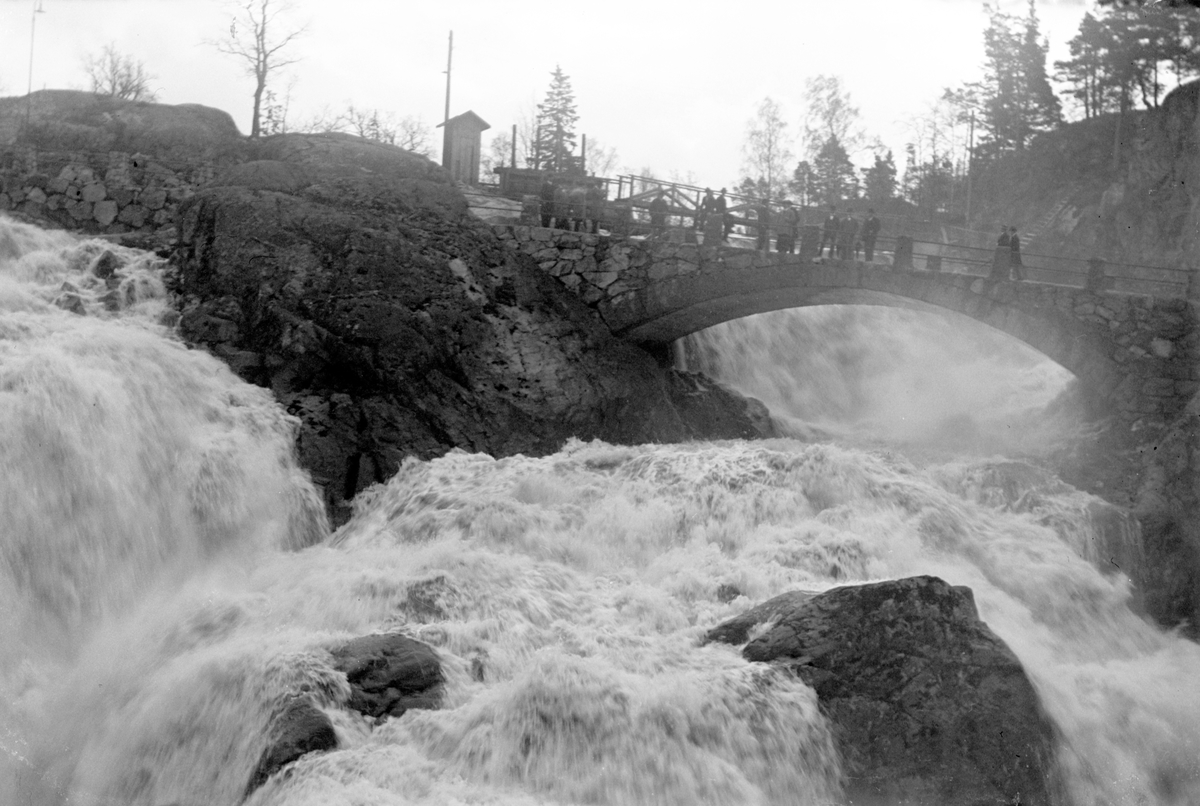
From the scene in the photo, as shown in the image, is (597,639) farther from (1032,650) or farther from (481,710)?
(1032,650)

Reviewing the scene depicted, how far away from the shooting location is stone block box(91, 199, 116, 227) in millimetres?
23219

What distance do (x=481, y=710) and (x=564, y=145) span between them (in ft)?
142

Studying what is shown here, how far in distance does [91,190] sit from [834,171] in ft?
113

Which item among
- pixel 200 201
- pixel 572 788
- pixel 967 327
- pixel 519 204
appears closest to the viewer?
pixel 572 788

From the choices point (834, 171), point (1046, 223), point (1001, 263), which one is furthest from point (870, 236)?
point (834, 171)

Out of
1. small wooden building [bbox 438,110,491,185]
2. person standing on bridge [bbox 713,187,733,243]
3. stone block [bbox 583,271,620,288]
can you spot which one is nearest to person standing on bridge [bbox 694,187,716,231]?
person standing on bridge [bbox 713,187,733,243]

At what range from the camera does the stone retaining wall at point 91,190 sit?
22891 mm

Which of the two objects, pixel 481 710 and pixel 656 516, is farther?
pixel 656 516

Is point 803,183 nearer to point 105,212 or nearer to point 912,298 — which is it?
point 912,298

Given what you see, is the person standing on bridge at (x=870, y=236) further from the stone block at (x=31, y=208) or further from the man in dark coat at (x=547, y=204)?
the stone block at (x=31, y=208)

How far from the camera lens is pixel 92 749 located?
33.7 ft

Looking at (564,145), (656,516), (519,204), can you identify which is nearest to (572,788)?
(656,516)

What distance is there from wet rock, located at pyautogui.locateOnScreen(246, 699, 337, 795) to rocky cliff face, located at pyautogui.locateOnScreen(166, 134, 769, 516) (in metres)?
6.86

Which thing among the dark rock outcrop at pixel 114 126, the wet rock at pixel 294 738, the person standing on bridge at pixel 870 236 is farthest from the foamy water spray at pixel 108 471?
the person standing on bridge at pixel 870 236
